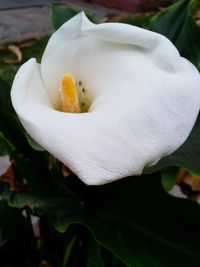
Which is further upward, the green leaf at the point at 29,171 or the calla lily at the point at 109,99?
the calla lily at the point at 109,99

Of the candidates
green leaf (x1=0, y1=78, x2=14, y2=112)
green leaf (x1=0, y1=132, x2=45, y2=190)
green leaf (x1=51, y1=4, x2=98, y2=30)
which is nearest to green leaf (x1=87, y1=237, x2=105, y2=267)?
green leaf (x1=0, y1=132, x2=45, y2=190)

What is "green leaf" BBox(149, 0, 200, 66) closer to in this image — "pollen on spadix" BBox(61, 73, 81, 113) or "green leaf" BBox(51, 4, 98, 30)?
"green leaf" BBox(51, 4, 98, 30)

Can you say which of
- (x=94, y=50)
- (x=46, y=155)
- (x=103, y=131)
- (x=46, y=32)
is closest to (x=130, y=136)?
(x=103, y=131)

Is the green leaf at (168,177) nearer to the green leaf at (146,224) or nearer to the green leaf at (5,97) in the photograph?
the green leaf at (146,224)

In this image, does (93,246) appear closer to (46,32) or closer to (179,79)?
(179,79)

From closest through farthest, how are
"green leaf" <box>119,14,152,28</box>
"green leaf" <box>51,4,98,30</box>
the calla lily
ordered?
the calla lily < "green leaf" <box>51,4,98,30</box> < "green leaf" <box>119,14,152,28</box>

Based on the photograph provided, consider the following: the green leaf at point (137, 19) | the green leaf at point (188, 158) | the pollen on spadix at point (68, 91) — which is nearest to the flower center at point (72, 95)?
the pollen on spadix at point (68, 91)
